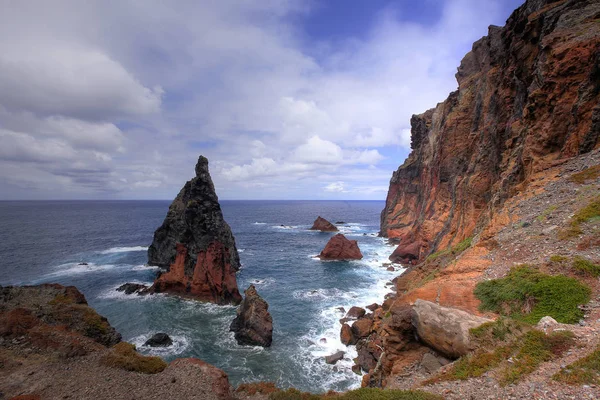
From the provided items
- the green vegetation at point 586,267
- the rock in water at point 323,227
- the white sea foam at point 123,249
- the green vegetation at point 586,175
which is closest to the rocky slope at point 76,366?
the green vegetation at point 586,267

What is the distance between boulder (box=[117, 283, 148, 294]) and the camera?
44.3 metres

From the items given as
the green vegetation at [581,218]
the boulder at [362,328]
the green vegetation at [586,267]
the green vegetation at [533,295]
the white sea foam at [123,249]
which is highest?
the green vegetation at [581,218]

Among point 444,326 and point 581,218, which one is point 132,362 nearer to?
point 444,326

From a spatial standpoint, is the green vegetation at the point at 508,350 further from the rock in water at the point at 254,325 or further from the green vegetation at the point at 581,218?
the rock in water at the point at 254,325

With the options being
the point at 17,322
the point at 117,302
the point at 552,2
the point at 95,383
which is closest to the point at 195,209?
the point at 117,302

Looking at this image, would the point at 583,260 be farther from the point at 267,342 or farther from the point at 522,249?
the point at 267,342

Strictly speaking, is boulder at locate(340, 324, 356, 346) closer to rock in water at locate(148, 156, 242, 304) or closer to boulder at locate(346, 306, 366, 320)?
boulder at locate(346, 306, 366, 320)

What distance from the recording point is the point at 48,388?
15.8 m

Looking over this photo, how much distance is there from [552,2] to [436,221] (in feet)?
108

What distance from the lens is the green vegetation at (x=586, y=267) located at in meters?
11.1

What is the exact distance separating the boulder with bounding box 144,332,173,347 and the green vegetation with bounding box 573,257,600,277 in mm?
33363

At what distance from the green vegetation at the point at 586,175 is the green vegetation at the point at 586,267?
7333mm

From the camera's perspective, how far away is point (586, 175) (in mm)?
16438

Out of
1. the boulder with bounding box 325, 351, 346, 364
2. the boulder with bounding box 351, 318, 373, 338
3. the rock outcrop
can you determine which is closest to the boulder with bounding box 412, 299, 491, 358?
the boulder with bounding box 325, 351, 346, 364
